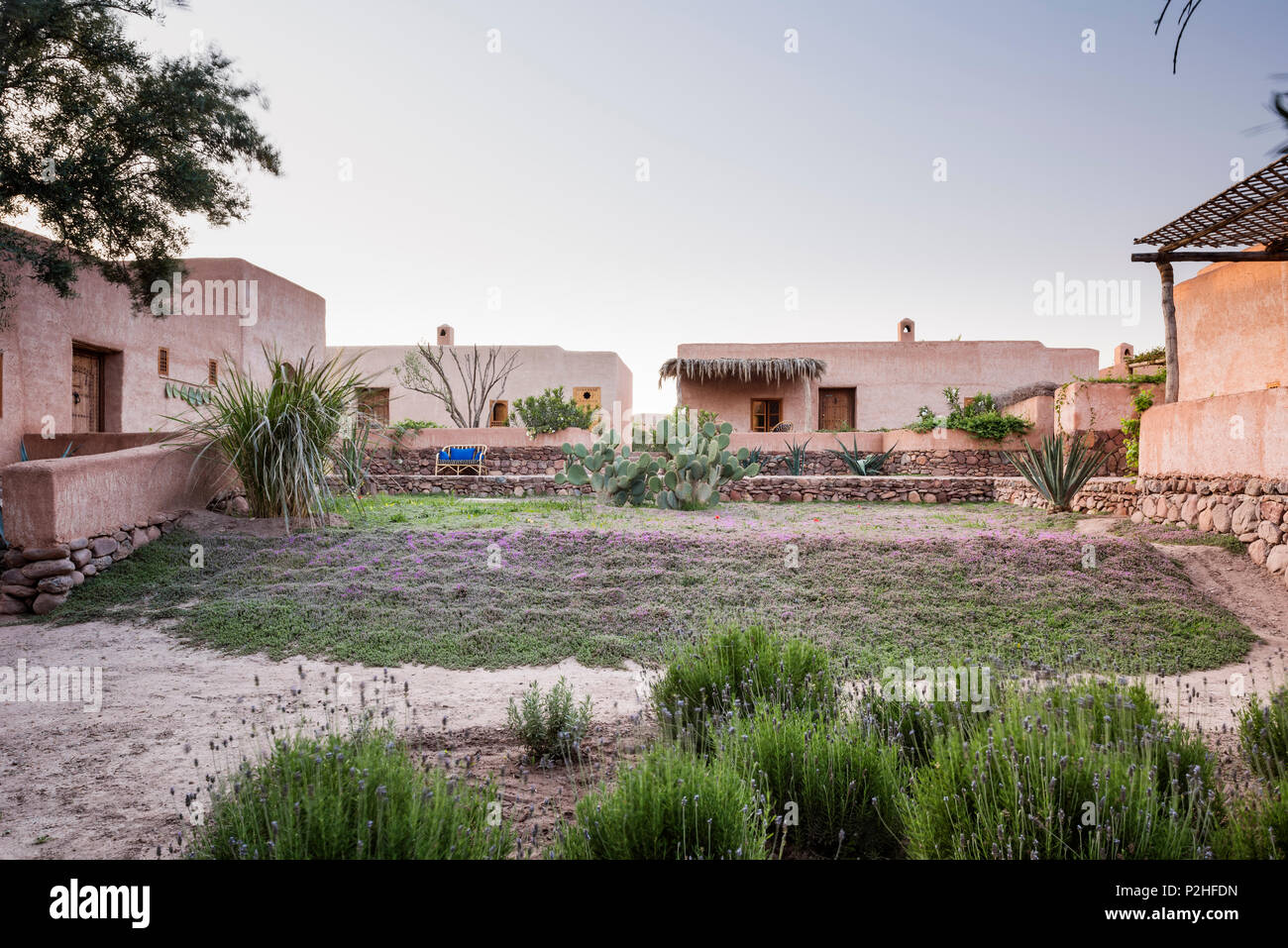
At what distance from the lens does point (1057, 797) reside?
1951mm

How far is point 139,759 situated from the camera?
2869mm

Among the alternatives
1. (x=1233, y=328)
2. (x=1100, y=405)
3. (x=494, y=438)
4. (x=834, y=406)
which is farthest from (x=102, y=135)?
(x=834, y=406)

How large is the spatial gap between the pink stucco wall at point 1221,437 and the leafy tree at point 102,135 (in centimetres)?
1064

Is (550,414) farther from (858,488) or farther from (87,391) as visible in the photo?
(87,391)

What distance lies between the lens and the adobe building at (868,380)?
21.4 m

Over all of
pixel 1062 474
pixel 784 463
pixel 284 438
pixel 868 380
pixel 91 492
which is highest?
pixel 868 380

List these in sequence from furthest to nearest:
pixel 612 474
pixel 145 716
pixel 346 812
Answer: pixel 612 474 → pixel 145 716 → pixel 346 812

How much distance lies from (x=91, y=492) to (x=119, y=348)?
613 centimetres

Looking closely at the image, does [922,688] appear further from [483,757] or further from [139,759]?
[139,759]

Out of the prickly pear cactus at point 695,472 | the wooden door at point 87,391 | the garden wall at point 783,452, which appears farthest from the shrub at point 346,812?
the garden wall at point 783,452

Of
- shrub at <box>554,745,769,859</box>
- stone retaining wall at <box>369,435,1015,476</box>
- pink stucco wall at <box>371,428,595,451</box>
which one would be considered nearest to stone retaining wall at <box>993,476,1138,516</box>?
stone retaining wall at <box>369,435,1015,476</box>

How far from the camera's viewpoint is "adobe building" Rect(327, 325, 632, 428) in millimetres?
24516

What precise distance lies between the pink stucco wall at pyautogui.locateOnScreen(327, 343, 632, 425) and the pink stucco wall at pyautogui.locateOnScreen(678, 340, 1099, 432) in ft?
13.8

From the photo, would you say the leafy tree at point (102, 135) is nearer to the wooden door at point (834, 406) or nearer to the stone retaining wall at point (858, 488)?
the stone retaining wall at point (858, 488)
